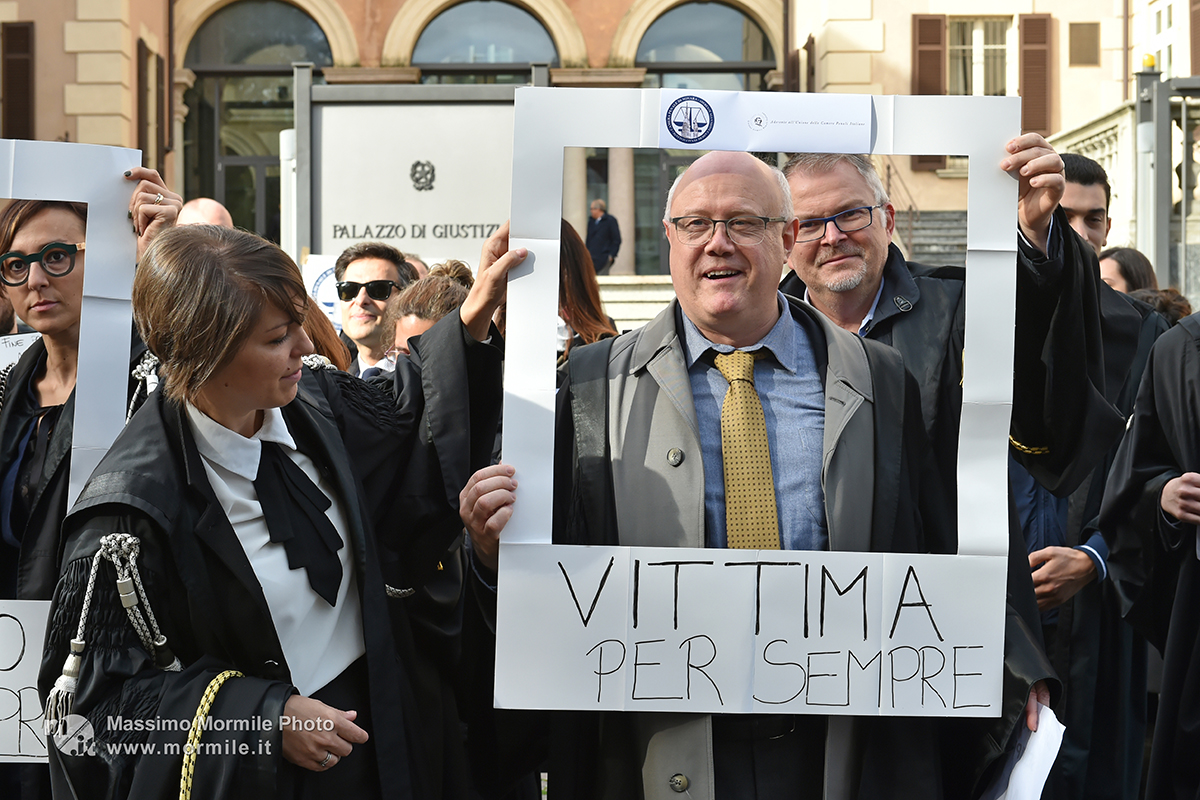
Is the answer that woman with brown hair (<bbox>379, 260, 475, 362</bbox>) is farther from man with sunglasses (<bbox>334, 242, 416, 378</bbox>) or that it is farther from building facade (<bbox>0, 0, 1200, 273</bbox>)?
building facade (<bbox>0, 0, 1200, 273</bbox>)

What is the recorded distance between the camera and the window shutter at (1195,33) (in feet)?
51.6

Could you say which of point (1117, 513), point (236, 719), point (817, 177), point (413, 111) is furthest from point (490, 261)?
point (413, 111)

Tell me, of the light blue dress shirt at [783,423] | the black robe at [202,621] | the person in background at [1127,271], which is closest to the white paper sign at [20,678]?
the black robe at [202,621]

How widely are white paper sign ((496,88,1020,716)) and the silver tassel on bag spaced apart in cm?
58

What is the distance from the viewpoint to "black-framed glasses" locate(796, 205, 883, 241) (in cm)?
244

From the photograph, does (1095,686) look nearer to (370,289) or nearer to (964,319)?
(964,319)

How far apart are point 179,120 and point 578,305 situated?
17843mm

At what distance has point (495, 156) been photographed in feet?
27.5

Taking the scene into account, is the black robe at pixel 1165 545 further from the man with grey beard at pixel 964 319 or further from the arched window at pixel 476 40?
the arched window at pixel 476 40

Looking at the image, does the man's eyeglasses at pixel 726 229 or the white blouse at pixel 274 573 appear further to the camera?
the man's eyeglasses at pixel 726 229

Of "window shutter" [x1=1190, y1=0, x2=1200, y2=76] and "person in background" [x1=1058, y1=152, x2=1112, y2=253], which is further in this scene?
"window shutter" [x1=1190, y1=0, x2=1200, y2=76]

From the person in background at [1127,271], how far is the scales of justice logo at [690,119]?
3168 mm

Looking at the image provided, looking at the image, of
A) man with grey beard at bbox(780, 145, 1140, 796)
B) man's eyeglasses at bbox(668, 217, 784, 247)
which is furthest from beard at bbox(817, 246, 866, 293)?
man's eyeglasses at bbox(668, 217, 784, 247)

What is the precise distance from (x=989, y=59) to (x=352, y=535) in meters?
18.3
